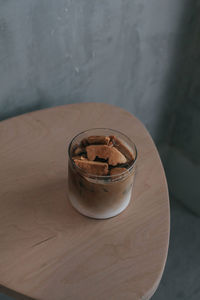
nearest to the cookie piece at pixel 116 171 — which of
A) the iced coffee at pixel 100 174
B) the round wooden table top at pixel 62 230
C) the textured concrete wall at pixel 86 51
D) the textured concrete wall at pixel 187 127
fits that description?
the iced coffee at pixel 100 174

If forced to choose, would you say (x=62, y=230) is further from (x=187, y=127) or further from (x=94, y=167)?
(x=187, y=127)

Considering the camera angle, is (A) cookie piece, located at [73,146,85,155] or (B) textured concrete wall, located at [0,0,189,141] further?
(B) textured concrete wall, located at [0,0,189,141]

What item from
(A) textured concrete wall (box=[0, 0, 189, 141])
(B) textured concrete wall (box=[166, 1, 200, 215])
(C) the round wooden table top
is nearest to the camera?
(C) the round wooden table top

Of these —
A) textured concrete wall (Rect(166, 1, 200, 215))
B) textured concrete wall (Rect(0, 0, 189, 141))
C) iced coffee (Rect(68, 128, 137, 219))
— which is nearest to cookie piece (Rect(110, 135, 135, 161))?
iced coffee (Rect(68, 128, 137, 219))

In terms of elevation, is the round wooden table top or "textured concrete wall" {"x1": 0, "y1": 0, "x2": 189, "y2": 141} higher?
"textured concrete wall" {"x1": 0, "y1": 0, "x2": 189, "y2": 141}

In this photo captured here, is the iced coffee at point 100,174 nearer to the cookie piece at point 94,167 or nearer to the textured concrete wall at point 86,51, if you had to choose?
the cookie piece at point 94,167

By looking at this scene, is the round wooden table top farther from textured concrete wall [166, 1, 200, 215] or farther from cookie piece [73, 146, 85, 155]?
textured concrete wall [166, 1, 200, 215]

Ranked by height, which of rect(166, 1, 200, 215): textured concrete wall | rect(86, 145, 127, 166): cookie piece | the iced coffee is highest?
rect(86, 145, 127, 166): cookie piece

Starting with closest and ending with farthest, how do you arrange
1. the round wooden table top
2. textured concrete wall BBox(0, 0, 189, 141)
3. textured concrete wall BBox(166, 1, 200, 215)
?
the round wooden table top, textured concrete wall BBox(0, 0, 189, 141), textured concrete wall BBox(166, 1, 200, 215)
